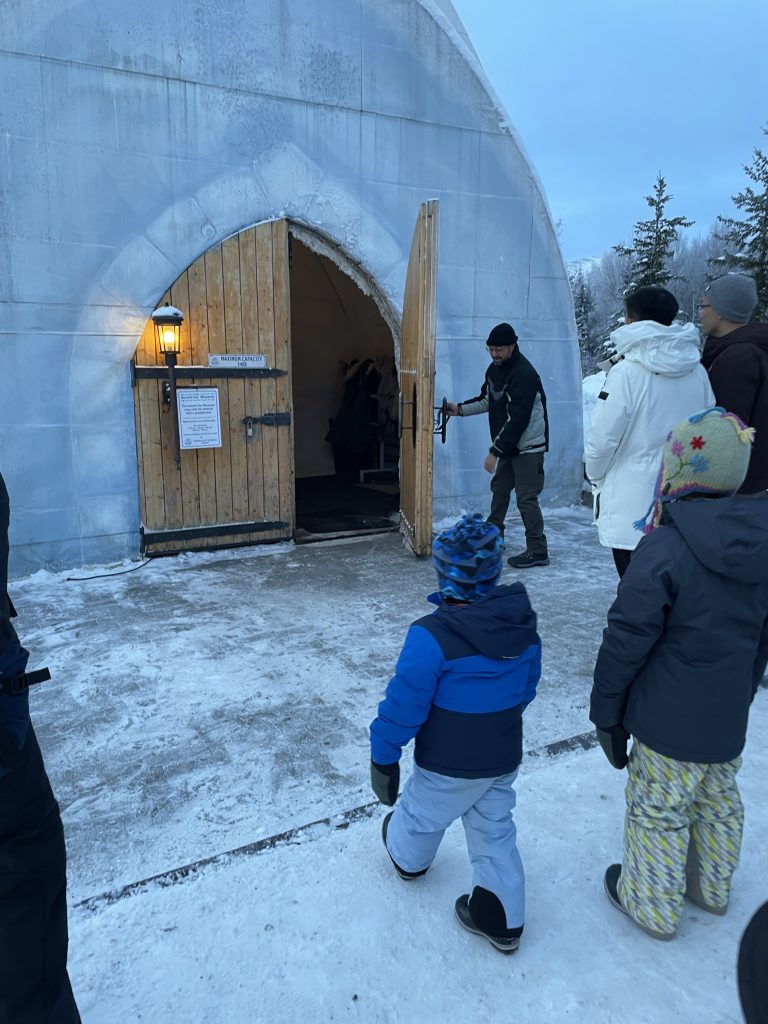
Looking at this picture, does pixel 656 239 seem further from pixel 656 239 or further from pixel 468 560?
pixel 468 560

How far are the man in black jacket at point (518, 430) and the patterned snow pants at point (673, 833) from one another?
3406 millimetres

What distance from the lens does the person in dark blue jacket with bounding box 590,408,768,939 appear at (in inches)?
68.3

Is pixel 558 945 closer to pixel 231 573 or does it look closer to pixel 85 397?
pixel 231 573

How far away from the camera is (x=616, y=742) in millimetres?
1952

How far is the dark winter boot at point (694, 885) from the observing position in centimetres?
198

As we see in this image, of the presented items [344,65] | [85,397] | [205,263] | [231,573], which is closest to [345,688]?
[231,573]

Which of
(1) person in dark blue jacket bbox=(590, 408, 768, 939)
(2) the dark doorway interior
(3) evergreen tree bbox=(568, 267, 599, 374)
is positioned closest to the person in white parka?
(1) person in dark blue jacket bbox=(590, 408, 768, 939)

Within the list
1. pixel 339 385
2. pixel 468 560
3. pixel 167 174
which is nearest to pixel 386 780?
pixel 468 560

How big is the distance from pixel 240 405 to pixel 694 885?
4.61m

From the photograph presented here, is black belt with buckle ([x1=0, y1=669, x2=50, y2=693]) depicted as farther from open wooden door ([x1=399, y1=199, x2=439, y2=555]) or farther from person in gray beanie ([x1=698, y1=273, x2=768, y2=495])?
open wooden door ([x1=399, y1=199, x2=439, y2=555])

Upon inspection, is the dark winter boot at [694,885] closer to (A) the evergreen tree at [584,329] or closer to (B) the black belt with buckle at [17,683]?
(B) the black belt with buckle at [17,683]

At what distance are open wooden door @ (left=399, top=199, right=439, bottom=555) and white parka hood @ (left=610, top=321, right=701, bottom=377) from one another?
6.91 feet

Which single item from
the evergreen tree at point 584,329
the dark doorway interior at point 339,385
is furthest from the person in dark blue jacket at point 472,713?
the evergreen tree at point 584,329

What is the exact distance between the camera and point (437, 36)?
599 centimetres
